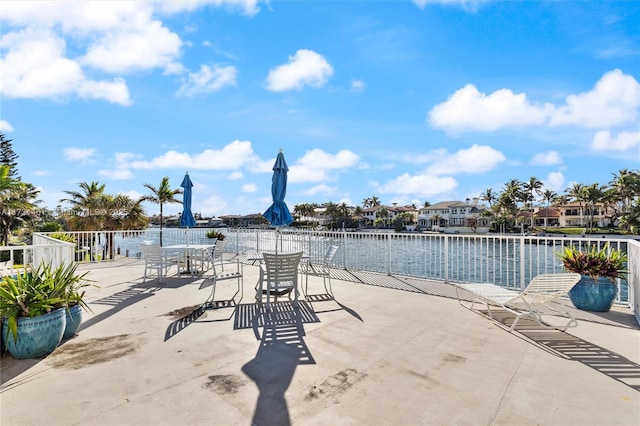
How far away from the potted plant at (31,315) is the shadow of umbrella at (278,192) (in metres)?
3.17

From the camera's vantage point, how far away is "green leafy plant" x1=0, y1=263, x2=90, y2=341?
285cm

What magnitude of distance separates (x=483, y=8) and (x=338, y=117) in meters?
9.42

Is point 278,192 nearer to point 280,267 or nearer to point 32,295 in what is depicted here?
point 280,267

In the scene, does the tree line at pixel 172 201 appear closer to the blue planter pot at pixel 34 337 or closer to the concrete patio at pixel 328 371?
the blue planter pot at pixel 34 337

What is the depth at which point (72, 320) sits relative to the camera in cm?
340

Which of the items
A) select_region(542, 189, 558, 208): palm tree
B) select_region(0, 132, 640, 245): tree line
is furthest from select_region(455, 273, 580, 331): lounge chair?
select_region(542, 189, 558, 208): palm tree

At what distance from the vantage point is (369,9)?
282 inches

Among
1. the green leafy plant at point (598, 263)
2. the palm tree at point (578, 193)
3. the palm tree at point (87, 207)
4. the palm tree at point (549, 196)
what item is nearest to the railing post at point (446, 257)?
the green leafy plant at point (598, 263)

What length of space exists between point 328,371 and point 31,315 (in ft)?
9.55

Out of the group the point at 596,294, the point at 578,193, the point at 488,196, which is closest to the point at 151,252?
the point at 596,294

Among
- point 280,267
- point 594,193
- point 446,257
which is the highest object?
point 594,193

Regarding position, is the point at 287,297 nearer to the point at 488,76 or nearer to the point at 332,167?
the point at 488,76

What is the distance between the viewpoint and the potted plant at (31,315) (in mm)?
2855

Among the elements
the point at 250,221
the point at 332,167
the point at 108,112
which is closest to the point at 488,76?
the point at 108,112
